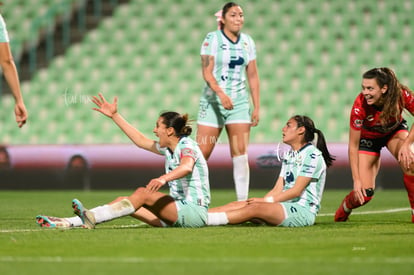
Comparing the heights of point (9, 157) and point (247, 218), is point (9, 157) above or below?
below

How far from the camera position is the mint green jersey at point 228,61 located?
25.5ft

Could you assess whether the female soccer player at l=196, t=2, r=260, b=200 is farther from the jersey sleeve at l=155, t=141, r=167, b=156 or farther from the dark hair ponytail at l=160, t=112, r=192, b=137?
the dark hair ponytail at l=160, t=112, r=192, b=137

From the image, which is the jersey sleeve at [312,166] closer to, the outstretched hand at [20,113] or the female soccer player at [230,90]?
the female soccer player at [230,90]

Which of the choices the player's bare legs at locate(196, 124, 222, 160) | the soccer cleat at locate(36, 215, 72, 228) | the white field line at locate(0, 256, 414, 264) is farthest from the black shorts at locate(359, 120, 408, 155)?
the white field line at locate(0, 256, 414, 264)

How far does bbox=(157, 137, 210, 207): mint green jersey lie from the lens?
597 centimetres

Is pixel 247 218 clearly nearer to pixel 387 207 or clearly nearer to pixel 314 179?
pixel 314 179

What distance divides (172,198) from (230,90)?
7.10 feet

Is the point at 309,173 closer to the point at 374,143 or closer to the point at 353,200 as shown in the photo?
the point at 353,200

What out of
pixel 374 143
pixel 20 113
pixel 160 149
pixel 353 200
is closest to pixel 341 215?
pixel 353 200

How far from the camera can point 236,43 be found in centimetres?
785

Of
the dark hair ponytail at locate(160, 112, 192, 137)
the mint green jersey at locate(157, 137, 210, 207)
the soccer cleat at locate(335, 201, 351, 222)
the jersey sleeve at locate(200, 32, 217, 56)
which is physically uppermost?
the jersey sleeve at locate(200, 32, 217, 56)

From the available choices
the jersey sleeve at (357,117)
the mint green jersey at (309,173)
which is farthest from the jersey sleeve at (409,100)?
the mint green jersey at (309,173)

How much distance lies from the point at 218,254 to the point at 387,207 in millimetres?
5005

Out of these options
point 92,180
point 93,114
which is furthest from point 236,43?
point 93,114
